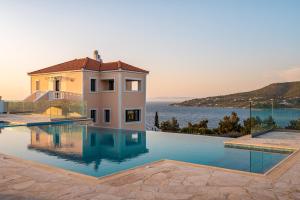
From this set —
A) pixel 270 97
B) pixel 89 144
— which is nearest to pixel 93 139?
pixel 89 144

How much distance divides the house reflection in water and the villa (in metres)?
9.44

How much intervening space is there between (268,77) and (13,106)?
125 feet

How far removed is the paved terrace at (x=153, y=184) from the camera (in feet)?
19.3

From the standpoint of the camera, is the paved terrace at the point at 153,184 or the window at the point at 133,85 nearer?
the paved terrace at the point at 153,184

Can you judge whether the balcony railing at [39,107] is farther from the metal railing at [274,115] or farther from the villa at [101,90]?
the metal railing at [274,115]

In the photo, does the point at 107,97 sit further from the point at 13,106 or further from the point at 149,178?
the point at 149,178

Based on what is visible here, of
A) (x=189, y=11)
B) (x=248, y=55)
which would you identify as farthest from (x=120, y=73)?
(x=248, y=55)

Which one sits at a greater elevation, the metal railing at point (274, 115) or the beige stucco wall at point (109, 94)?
the beige stucco wall at point (109, 94)

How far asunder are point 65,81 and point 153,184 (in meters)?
25.5

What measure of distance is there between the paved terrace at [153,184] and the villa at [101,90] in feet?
68.0

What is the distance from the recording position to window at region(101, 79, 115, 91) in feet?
100

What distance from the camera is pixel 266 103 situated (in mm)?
15977

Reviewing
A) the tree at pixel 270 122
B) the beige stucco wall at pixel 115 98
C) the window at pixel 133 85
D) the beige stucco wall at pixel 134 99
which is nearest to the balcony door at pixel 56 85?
the beige stucco wall at pixel 115 98

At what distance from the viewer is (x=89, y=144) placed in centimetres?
1461
